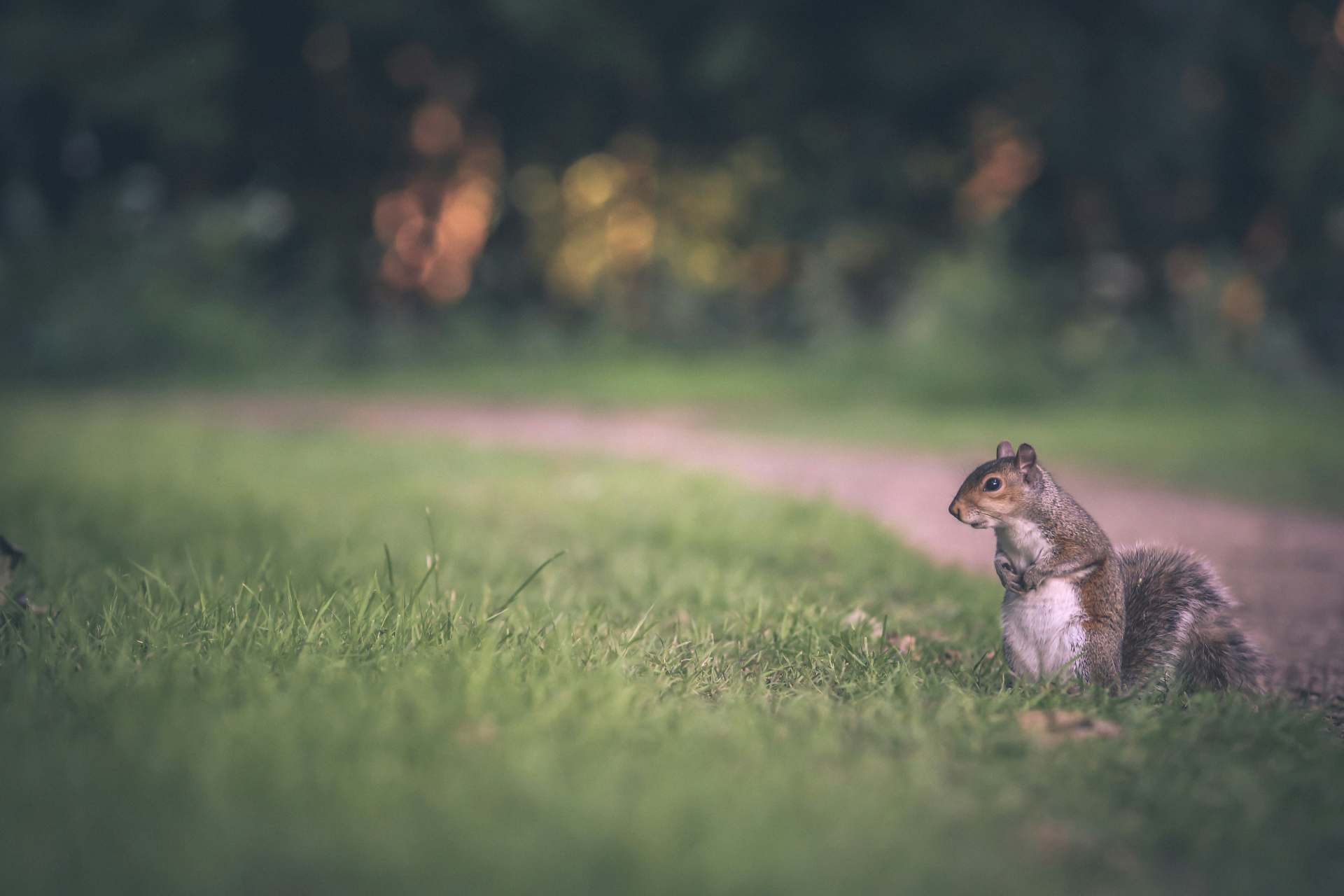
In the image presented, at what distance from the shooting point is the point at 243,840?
165 cm

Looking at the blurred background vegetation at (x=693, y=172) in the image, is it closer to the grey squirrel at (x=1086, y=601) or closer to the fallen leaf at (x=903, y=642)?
the fallen leaf at (x=903, y=642)

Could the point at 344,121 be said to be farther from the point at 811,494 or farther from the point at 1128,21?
the point at 811,494

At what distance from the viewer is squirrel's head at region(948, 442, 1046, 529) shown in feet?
9.04

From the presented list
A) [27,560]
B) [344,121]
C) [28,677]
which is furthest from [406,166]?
[28,677]

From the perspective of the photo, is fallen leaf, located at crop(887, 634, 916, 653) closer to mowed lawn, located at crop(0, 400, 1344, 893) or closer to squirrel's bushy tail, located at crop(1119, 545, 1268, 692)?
mowed lawn, located at crop(0, 400, 1344, 893)

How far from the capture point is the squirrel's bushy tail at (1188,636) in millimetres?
2738

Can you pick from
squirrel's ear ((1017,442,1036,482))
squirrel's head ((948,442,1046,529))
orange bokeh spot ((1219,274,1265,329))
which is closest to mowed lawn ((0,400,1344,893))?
squirrel's head ((948,442,1046,529))

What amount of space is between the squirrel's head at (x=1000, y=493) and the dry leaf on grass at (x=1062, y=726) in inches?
20.2

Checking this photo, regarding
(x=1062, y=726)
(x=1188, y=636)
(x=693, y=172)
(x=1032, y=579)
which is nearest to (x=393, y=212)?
(x=693, y=172)

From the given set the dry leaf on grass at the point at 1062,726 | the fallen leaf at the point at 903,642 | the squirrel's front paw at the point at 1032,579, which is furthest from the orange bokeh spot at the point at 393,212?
the dry leaf on grass at the point at 1062,726

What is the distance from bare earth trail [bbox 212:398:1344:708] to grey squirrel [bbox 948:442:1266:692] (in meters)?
0.50

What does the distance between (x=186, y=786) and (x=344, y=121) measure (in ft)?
57.3

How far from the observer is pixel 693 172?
18734mm

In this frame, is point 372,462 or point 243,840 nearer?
point 243,840
